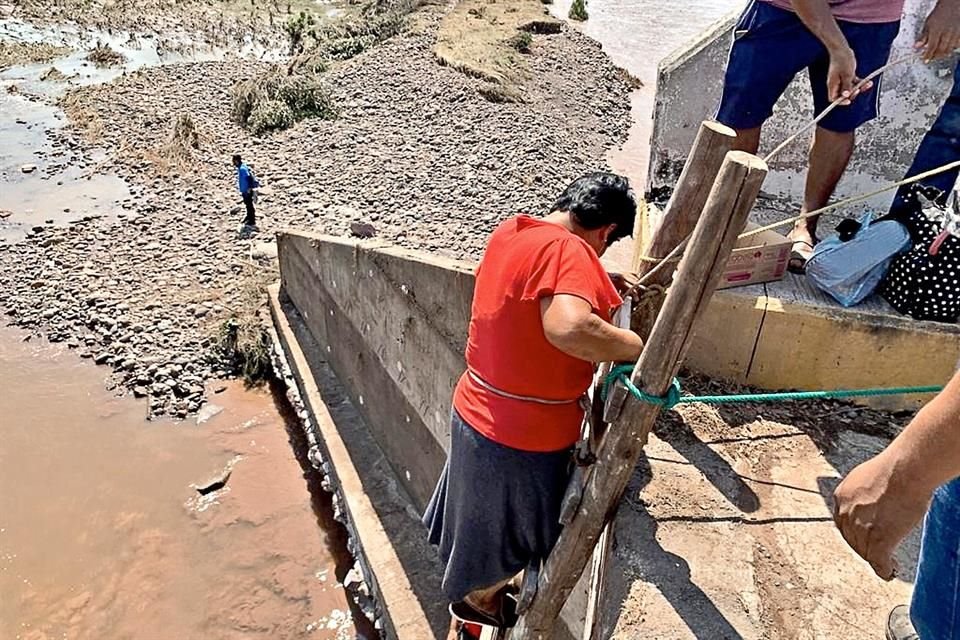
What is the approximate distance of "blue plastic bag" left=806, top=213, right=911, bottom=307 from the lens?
3633 millimetres

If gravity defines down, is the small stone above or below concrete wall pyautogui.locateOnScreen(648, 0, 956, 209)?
below

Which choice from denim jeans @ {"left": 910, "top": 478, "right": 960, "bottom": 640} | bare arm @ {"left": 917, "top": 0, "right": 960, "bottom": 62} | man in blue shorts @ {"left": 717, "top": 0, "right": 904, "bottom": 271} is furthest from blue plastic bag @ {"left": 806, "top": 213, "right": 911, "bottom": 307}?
denim jeans @ {"left": 910, "top": 478, "right": 960, "bottom": 640}

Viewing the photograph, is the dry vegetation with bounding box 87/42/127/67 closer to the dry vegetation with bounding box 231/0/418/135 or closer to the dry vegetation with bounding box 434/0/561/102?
the dry vegetation with bounding box 231/0/418/135

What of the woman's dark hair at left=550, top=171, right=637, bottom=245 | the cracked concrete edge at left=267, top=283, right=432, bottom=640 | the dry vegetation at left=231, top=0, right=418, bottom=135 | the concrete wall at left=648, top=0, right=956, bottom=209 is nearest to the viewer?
the woman's dark hair at left=550, top=171, right=637, bottom=245

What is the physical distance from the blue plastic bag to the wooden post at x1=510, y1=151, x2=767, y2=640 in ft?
6.43

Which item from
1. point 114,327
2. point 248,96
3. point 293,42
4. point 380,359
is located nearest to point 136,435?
point 114,327

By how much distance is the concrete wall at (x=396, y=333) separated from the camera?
4.39 m

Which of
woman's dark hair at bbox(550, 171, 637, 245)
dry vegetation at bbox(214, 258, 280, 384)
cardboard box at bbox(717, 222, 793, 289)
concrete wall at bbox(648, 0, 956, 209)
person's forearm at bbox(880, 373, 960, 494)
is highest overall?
concrete wall at bbox(648, 0, 956, 209)

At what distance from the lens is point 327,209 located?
10711 mm

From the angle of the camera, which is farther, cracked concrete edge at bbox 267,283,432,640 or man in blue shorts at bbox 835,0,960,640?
cracked concrete edge at bbox 267,283,432,640

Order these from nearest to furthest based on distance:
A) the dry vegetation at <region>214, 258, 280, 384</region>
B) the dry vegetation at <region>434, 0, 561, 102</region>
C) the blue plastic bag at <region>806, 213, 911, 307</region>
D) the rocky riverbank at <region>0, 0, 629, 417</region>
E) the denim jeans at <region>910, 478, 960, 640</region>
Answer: the denim jeans at <region>910, 478, 960, 640</region>
the blue plastic bag at <region>806, 213, 911, 307</region>
the dry vegetation at <region>214, 258, 280, 384</region>
the rocky riverbank at <region>0, 0, 629, 417</region>
the dry vegetation at <region>434, 0, 561, 102</region>

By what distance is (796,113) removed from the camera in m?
5.00

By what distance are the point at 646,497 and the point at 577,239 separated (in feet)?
4.79

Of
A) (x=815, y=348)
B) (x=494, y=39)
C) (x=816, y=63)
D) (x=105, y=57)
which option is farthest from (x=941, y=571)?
(x=105, y=57)
